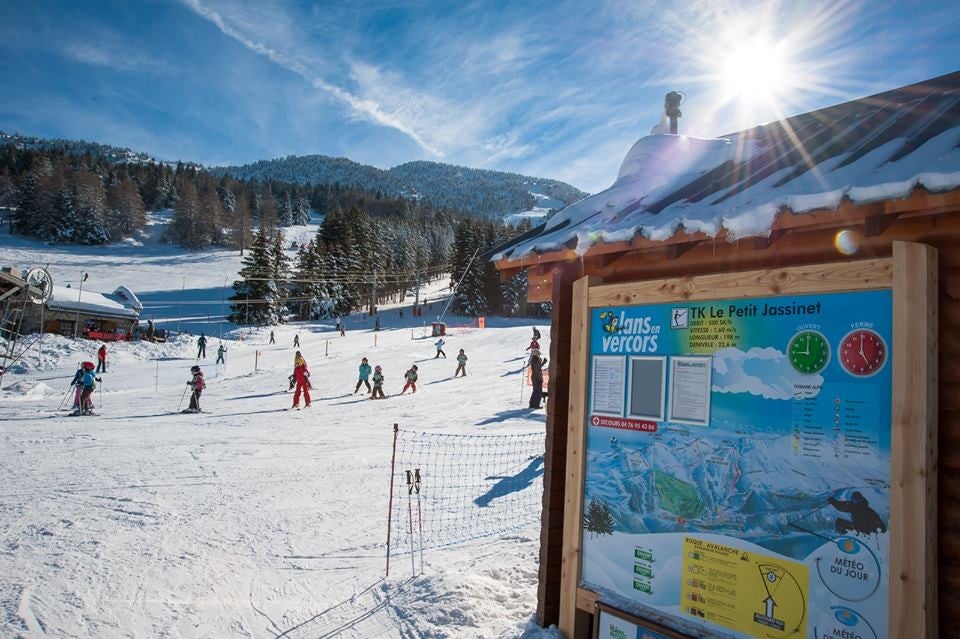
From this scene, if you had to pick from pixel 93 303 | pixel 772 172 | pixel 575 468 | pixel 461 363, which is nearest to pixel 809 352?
pixel 772 172

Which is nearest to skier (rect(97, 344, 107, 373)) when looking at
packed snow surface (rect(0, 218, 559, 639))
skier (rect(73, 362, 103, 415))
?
packed snow surface (rect(0, 218, 559, 639))

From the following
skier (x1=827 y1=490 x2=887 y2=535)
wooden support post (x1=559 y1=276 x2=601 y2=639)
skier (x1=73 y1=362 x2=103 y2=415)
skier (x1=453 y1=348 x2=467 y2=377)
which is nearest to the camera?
skier (x1=827 y1=490 x2=887 y2=535)

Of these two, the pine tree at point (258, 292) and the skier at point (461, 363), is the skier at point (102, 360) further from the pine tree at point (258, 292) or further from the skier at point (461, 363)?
the pine tree at point (258, 292)

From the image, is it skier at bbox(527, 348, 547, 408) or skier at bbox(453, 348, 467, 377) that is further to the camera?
skier at bbox(453, 348, 467, 377)

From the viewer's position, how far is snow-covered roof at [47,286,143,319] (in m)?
40.1

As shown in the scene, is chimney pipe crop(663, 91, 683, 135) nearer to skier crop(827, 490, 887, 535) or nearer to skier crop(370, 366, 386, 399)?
skier crop(827, 490, 887, 535)

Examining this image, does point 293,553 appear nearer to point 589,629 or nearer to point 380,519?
point 380,519

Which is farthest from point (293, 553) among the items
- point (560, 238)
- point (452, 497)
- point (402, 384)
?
point (402, 384)

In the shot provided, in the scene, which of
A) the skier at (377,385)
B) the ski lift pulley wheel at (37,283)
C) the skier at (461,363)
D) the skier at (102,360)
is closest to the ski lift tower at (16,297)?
the ski lift pulley wheel at (37,283)

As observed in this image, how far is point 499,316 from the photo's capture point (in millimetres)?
59656

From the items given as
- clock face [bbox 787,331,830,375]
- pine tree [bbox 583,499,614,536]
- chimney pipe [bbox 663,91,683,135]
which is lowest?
pine tree [bbox 583,499,614,536]

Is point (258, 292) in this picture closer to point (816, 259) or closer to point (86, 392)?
point (86, 392)

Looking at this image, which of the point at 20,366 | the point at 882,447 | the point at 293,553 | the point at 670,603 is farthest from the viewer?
the point at 20,366

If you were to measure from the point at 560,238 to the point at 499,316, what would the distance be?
55.2 meters
